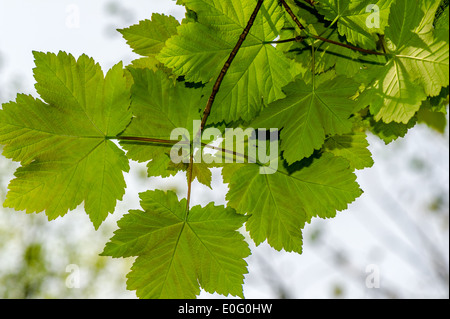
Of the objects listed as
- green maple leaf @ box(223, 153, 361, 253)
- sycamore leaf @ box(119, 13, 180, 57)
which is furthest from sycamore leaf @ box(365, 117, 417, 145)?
→ sycamore leaf @ box(119, 13, 180, 57)

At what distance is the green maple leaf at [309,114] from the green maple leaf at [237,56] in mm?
30

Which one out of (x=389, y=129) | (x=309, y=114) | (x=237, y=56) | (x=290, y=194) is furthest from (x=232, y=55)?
(x=389, y=129)

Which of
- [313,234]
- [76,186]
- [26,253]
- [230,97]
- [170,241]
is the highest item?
[26,253]

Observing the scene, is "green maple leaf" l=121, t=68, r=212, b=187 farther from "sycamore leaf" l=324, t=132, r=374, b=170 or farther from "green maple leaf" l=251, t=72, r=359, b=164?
"sycamore leaf" l=324, t=132, r=374, b=170

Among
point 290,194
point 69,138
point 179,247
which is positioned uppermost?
point 69,138

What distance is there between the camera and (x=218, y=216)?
2.38 ft

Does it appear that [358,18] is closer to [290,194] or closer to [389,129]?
[389,129]

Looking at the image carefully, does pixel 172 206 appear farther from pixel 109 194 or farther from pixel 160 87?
pixel 160 87

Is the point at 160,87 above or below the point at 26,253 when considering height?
below

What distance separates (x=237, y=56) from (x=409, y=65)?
0.32m

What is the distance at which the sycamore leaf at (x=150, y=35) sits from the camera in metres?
0.82

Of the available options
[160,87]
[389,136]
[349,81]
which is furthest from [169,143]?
[389,136]

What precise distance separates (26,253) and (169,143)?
36.6ft

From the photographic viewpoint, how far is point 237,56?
0.69 meters
